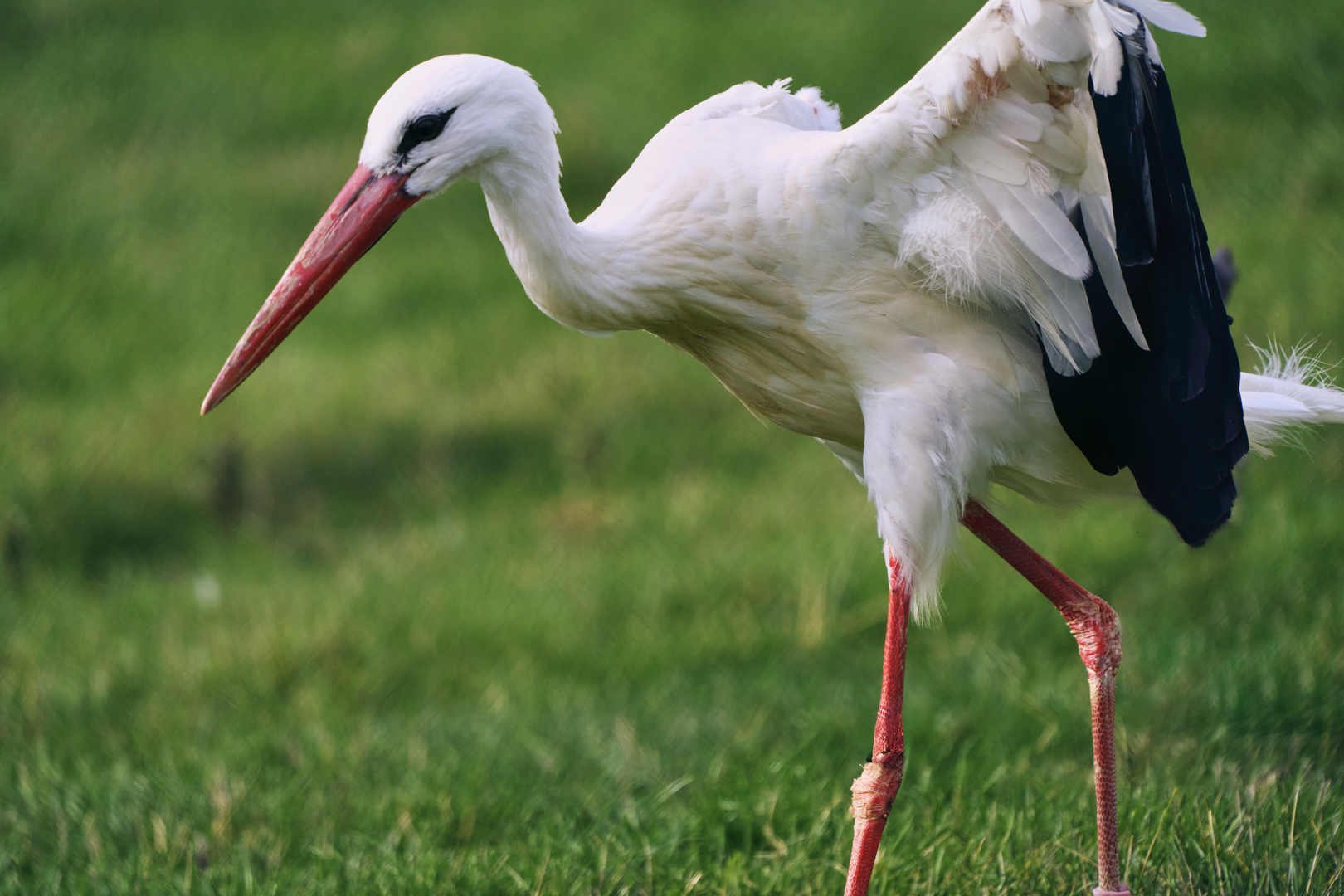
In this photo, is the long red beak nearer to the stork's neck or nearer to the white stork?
the white stork

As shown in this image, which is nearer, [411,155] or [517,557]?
[411,155]

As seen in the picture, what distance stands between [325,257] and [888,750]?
63.2 inches

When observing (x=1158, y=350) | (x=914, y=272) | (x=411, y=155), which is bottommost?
(x=1158, y=350)

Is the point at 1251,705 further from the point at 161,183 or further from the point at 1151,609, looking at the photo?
the point at 161,183

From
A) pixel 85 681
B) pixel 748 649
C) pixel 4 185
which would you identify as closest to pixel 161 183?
pixel 4 185

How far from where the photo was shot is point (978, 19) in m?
2.67

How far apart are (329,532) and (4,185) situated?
407cm

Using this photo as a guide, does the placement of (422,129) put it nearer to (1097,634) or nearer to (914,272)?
(914,272)

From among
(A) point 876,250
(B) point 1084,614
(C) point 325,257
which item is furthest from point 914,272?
(C) point 325,257

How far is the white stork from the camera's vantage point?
2785 millimetres

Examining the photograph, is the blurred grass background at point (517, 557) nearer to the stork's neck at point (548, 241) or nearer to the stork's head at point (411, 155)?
the stork's neck at point (548, 241)

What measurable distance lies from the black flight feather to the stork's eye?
130cm

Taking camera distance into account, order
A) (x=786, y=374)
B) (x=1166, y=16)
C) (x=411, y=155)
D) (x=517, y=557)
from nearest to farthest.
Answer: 1. (x=1166, y=16)
2. (x=411, y=155)
3. (x=786, y=374)
4. (x=517, y=557)

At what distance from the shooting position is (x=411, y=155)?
2.94 meters
